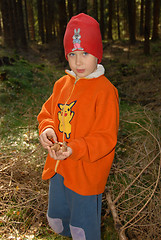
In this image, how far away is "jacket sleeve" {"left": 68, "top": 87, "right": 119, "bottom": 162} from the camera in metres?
1.55

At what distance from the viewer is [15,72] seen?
335 inches

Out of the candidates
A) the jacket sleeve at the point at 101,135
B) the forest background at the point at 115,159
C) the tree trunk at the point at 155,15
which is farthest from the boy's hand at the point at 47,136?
the tree trunk at the point at 155,15

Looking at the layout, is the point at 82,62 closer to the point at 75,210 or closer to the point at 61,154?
the point at 61,154

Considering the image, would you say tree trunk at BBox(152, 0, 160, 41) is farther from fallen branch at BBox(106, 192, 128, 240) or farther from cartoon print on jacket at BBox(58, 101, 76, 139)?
cartoon print on jacket at BBox(58, 101, 76, 139)

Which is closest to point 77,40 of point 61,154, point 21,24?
point 61,154

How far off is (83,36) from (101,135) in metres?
0.75

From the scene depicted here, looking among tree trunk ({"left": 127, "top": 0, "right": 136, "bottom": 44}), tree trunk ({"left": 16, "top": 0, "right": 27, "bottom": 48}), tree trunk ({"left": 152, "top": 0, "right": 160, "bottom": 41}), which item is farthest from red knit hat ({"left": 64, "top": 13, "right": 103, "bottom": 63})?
tree trunk ({"left": 152, "top": 0, "right": 160, "bottom": 41})

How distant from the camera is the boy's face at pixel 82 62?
1.69 meters

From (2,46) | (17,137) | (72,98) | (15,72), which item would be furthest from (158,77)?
(2,46)

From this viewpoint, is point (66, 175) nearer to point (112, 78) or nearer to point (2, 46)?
point (112, 78)

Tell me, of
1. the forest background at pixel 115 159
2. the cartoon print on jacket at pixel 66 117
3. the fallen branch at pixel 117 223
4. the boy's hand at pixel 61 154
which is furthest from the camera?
the forest background at pixel 115 159

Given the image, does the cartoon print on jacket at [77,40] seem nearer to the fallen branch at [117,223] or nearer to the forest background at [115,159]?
the forest background at [115,159]

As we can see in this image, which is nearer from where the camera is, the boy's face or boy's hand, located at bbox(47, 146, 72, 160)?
boy's hand, located at bbox(47, 146, 72, 160)

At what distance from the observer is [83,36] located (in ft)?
5.34
